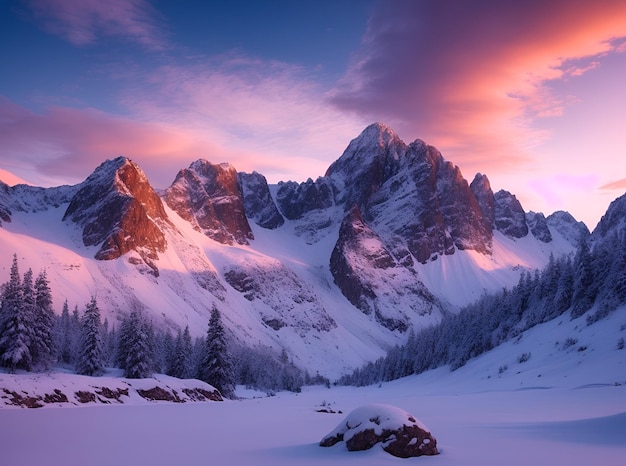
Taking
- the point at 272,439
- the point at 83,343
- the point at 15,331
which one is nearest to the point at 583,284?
the point at 83,343

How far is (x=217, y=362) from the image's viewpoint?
59000 millimetres

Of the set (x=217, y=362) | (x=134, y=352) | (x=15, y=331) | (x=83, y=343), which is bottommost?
(x=217, y=362)

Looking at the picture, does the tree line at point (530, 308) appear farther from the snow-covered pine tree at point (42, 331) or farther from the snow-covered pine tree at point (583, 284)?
the snow-covered pine tree at point (42, 331)

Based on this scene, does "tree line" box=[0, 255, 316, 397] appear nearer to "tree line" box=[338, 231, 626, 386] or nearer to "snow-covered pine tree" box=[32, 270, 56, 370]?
"snow-covered pine tree" box=[32, 270, 56, 370]

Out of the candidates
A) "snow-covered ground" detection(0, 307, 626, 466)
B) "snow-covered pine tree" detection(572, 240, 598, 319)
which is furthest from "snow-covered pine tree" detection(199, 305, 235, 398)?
"snow-covered pine tree" detection(572, 240, 598, 319)

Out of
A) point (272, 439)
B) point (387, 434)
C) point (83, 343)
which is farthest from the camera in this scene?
point (83, 343)

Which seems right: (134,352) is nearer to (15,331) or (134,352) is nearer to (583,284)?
(15,331)

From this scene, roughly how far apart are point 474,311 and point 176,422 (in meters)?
83.8

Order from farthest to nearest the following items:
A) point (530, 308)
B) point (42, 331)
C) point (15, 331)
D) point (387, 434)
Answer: point (530, 308)
point (42, 331)
point (15, 331)
point (387, 434)

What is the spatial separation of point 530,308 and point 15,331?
2591 inches

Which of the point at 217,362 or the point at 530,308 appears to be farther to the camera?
the point at 530,308

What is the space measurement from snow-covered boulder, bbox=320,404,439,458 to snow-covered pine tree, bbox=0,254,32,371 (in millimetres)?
42909

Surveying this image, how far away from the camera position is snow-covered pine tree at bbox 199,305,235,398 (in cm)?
5816

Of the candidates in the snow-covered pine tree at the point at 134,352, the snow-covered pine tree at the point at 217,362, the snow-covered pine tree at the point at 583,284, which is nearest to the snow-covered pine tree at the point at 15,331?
the snow-covered pine tree at the point at 134,352
